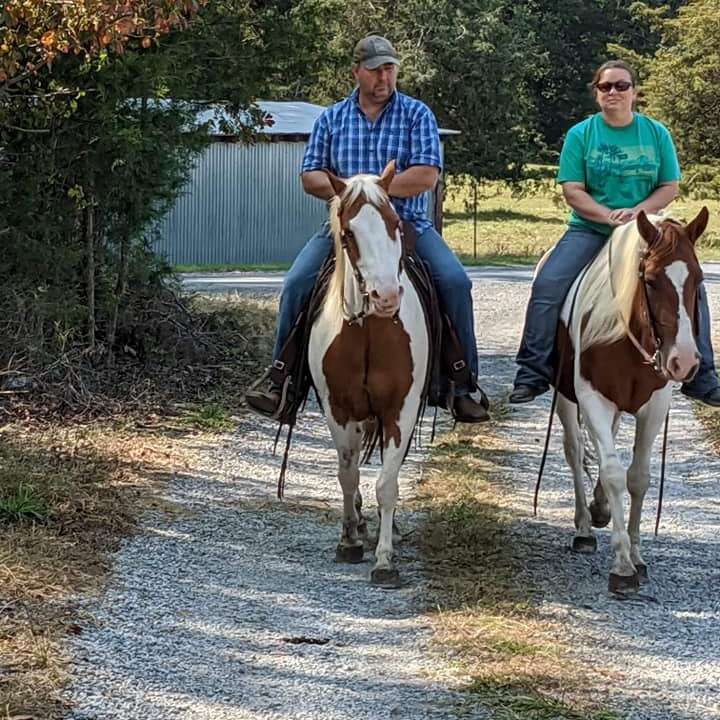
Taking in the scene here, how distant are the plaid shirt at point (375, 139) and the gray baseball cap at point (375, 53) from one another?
0.79 ft

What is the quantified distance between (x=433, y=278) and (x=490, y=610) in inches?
79.2

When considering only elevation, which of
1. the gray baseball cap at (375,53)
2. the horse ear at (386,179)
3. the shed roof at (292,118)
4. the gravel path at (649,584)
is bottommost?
the gravel path at (649,584)

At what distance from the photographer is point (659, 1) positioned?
63.3 meters

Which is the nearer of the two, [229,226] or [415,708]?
[415,708]

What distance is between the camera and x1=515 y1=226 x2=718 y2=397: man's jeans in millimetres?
6891

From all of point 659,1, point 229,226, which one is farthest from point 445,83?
point 659,1

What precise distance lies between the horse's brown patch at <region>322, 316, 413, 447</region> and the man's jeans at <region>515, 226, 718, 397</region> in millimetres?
948

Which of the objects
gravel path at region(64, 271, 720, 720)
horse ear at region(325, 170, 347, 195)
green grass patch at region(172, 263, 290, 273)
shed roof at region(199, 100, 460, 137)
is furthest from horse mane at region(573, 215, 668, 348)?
shed roof at region(199, 100, 460, 137)

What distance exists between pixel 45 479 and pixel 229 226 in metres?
23.5

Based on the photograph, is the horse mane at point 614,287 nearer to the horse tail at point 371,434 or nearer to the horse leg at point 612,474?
the horse leg at point 612,474

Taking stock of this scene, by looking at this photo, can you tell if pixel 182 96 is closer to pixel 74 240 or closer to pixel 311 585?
pixel 74 240

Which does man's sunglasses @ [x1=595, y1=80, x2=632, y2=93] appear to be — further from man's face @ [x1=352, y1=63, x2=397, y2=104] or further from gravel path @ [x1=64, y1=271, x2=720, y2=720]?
gravel path @ [x1=64, y1=271, x2=720, y2=720]

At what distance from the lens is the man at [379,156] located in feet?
22.2

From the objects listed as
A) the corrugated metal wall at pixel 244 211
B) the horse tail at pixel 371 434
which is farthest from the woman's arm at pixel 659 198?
the corrugated metal wall at pixel 244 211
